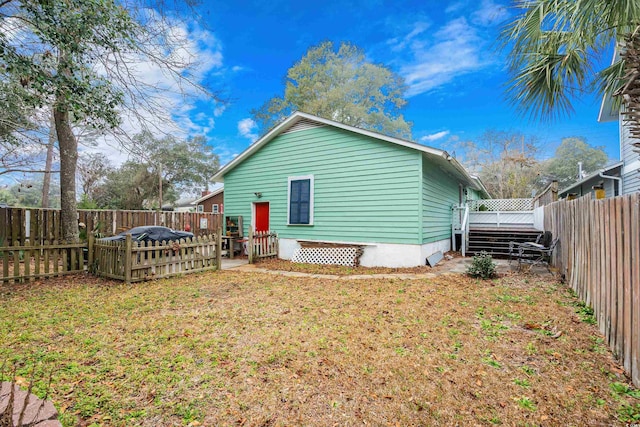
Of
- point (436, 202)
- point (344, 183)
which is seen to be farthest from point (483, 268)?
point (344, 183)

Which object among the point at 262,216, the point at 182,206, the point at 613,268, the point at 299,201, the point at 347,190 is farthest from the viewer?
the point at 182,206

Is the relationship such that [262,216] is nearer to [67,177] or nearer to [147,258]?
[147,258]

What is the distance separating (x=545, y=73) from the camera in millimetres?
4801

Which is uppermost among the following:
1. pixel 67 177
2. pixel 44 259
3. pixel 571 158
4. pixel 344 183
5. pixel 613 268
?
pixel 571 158

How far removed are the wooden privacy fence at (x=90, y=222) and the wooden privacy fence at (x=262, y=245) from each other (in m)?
1.57

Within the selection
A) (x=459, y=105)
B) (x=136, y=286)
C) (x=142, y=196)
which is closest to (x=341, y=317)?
(x=136, y=286)

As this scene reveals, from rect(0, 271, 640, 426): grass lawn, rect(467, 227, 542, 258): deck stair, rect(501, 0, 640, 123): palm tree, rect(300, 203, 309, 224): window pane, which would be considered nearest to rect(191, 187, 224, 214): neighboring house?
rect(300, 203, 309, 224): window pane

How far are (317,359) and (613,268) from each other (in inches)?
129

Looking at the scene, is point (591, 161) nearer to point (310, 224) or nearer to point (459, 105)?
point (459, 105)

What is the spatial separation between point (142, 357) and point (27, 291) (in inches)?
177

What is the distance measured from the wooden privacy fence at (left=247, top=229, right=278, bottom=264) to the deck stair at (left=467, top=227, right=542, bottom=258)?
6.99 meters

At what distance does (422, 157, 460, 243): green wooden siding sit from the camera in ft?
27.9

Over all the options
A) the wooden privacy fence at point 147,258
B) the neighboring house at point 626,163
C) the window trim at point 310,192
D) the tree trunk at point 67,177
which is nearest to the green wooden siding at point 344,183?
the window trim at point 310,192

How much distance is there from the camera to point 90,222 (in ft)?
33.4
